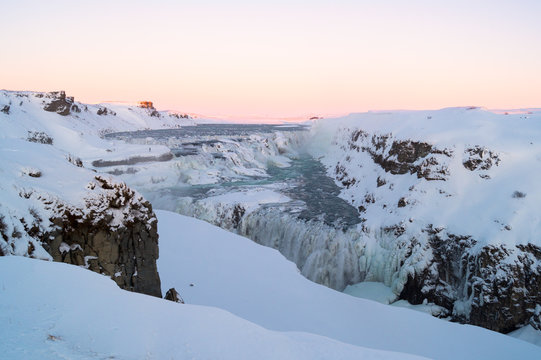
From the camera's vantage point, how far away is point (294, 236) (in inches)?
858

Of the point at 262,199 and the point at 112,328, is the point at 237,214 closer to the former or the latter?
the point at 262,199

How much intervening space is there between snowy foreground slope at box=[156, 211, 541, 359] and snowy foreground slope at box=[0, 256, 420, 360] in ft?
16.8

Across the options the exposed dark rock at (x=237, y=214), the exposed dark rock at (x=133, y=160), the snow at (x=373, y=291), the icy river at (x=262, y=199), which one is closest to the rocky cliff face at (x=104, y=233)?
the snow at (x=373, y=291)

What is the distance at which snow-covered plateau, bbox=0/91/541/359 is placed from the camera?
15.3 feet

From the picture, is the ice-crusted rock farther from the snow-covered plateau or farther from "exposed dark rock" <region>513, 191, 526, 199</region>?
"exposed dark rock" <region>513, 191, 526, 199</region>

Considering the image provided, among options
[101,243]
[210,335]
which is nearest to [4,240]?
[101,243]

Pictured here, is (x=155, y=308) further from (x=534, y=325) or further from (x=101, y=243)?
(x=534, y=325)

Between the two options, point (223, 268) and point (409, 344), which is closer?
point (409, 344)

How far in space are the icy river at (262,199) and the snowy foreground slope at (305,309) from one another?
706cm

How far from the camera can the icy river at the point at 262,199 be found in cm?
2030

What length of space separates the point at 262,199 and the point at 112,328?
22.6 metres

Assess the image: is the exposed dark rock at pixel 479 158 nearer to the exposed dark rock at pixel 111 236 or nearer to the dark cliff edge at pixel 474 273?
the dark cliff edge at pixel 474 273

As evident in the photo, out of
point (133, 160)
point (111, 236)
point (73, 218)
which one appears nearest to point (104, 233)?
point (111, 236)

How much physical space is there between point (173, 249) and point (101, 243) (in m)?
5.06
